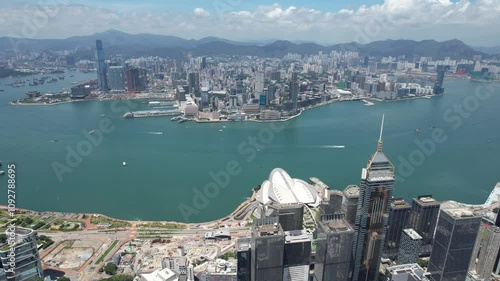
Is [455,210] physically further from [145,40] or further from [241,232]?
[145,40]

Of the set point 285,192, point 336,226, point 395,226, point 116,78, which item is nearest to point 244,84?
point 116,78

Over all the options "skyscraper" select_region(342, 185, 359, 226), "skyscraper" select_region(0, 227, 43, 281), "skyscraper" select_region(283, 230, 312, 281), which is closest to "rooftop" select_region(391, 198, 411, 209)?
"skyscraper" select_region(342, 185, 359, 226)

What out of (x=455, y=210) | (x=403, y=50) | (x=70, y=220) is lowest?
(x=70, y=220)

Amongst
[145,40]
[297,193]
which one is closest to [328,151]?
[297,193]

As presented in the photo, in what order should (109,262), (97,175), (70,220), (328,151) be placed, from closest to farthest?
(109,262) < (70,220) < (97,175) < (328,151)

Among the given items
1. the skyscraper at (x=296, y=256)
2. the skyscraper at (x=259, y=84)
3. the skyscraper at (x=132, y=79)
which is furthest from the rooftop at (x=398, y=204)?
the skyscraper at (x=132, y=79)

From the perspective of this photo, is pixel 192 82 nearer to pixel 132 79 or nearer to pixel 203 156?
pixel 132 79
